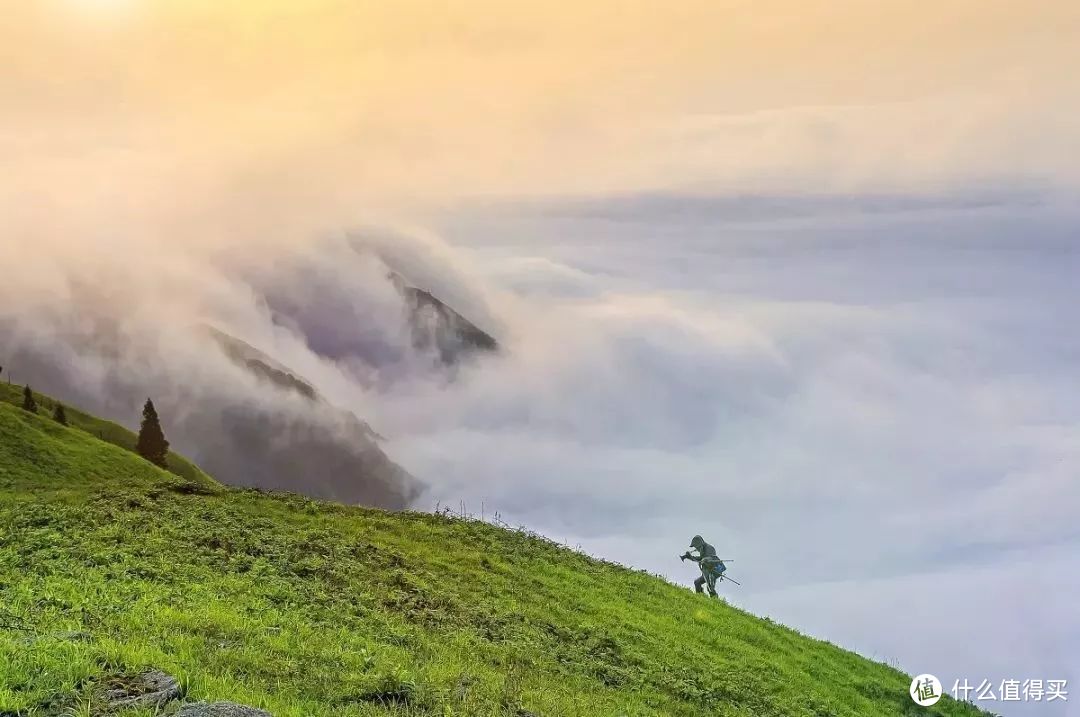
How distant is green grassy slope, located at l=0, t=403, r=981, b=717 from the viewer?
13922 mm

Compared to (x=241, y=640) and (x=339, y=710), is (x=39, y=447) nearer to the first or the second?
(x=241, y=640)

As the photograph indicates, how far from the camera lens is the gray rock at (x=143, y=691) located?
11.5 metres

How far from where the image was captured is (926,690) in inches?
1277

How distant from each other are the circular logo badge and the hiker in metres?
8.67

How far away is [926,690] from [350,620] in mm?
22698

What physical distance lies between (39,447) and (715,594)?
30.8 metres

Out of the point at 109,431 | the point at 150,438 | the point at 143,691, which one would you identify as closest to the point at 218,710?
the point at 143,691

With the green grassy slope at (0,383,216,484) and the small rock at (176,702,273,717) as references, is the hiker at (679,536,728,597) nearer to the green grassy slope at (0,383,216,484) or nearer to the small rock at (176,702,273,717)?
the small rock at (176,702,273,717)

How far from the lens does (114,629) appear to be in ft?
51.9

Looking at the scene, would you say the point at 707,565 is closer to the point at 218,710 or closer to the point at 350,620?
the point at 350,620

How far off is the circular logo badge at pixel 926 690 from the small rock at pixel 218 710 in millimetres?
26733

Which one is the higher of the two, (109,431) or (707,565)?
(109,431)

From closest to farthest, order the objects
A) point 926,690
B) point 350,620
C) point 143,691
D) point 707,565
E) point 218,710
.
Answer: point 218,710
point 143,691
point 350,620
point 926,690
point 707,565

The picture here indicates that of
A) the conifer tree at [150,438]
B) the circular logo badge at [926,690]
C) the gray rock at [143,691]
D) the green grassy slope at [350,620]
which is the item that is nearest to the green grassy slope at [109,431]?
the conifer tree at [150,438]
